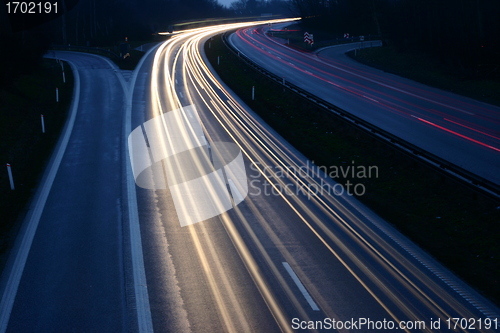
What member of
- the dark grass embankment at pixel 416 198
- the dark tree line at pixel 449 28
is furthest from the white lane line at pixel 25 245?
the dark tree line at pixel 449 28

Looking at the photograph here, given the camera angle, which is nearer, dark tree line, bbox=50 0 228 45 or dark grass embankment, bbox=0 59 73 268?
dark grass embankment, bbox=0 59 73 268

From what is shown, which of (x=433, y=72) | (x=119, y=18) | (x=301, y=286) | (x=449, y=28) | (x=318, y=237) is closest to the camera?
(x=301, y=286)

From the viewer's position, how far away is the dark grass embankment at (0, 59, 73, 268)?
14.5 m

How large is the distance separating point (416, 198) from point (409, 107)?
1646 cm

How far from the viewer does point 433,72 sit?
46.2 metres

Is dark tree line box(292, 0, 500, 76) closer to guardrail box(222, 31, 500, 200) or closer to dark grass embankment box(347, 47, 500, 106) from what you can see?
dark grass embankment box(347, 47, 500, 106)

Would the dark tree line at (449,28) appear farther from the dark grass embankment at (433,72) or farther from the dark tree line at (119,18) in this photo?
the dark tree line at (119,18)

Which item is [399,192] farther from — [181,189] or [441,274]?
[181,189]

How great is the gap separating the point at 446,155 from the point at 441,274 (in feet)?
34.3

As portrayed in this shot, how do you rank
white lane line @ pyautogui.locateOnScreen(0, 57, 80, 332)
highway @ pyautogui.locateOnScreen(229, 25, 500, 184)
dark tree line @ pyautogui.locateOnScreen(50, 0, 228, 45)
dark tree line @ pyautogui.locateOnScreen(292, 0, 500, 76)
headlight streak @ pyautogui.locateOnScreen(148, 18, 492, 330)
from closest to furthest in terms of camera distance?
white lane line @ pyautogui.locateOnScreen(0, 57, 80, 332), headlight streak @ pyautogui.locateOnScreen(148, 18, 492, 330), highway @ pyautogui.locateOnScreen(229, 25, 500, 184), dark tree line @ pyautogui.locateOnScreen(292, 0, 500, 76), dark tree line @ pyautogui.locateOnScreen(50, 0, 228, 45)

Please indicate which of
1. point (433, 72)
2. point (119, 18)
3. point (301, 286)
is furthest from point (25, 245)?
point (119, 18)

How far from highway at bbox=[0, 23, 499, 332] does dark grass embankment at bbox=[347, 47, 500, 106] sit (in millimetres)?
22226

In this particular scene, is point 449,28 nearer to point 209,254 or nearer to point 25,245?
point 209,254

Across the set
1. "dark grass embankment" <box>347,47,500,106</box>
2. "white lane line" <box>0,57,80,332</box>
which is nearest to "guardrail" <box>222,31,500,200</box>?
"white lane line" <box>0,57,80,332</box>
